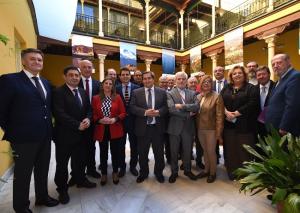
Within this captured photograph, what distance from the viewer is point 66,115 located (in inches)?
95.3

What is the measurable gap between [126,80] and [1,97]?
1.73 m

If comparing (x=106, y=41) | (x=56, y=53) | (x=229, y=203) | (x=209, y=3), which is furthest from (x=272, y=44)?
(x=56, y=53)

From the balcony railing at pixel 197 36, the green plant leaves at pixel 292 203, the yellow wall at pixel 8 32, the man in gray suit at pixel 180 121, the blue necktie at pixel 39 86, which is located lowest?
the green plant leaves at pixel 292 203

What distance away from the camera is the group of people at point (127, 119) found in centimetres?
210

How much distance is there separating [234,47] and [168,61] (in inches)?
174

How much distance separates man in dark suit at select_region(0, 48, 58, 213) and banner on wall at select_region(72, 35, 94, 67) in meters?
8.13

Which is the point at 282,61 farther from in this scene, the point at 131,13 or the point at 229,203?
the point at 131,13

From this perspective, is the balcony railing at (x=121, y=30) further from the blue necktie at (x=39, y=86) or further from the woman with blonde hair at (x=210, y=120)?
the blue necktie at (x=39, y=86)

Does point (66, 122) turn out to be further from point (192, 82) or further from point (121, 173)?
point (192, 82)

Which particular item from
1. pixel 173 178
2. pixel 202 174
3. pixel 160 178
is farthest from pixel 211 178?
pixel 160 178

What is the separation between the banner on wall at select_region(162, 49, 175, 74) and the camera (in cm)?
1336

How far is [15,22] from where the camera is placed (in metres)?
3.69

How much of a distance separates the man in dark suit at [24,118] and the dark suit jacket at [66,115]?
0.57 feet

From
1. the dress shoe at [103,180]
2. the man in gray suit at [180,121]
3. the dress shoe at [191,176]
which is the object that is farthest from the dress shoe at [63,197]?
the dress shoe at [191,176]
